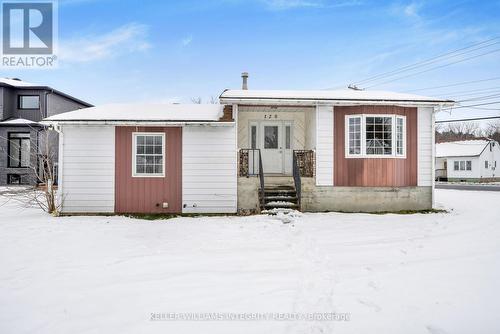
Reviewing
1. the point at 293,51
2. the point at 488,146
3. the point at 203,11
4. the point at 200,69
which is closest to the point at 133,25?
the point at 203,11

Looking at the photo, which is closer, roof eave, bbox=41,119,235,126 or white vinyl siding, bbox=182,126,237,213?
roof eave, bbox=41,119,235,126

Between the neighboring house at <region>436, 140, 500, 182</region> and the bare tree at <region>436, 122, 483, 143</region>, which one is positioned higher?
the bare tree at <region>436, 122, 483, 143</region>

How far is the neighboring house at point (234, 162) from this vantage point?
9953 millimetres

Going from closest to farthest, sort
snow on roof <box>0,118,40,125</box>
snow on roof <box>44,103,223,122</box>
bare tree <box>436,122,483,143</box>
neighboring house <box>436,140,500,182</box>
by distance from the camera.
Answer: snow on roof <box>44,103,223,122</box>, snow on roof <box>0,118,40,125</box>, neighboring house <box>436,140,500,182</box>, bare tree <box>436,122,483,143</box>

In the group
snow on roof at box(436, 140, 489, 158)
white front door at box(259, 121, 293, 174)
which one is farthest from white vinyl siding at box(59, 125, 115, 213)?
snow on roof at box(436, 140, 489, 158)

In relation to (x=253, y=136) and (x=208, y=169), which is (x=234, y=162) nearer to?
(x=208, y=169)

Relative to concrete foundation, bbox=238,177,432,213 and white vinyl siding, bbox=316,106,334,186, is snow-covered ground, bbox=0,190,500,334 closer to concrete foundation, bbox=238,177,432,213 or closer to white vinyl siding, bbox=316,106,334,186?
concrete foundation, bbox=238,177,432,213

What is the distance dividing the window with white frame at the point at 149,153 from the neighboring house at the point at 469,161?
125 ft

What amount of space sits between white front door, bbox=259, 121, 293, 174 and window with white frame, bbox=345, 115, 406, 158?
2774mm

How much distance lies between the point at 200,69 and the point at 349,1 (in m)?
17.7

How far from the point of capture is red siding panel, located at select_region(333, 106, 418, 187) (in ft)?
33.1

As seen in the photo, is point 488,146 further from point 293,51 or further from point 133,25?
point 133,25

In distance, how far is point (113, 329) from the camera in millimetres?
3020

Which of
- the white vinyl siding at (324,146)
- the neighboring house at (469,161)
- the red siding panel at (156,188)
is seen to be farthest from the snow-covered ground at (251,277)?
the neighboring house at (469,161)
